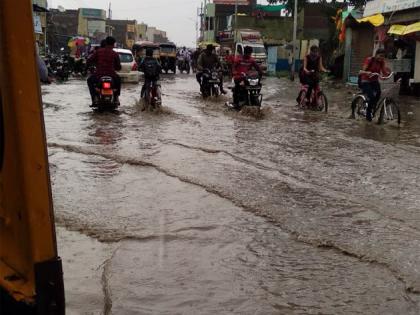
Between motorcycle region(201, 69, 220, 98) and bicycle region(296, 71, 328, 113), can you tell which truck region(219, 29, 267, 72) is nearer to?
motorcycle region(201, 69, 220, 98)

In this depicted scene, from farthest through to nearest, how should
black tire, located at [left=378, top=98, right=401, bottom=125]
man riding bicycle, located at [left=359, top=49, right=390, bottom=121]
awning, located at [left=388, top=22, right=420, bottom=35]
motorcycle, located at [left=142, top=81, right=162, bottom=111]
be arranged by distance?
awning, located at [left=388, top=22, right=420, bottom=35] < motorcycle, located at [left=142, top=81, right=162, bottom=111] < black tire, located at [left=378, top=98, right=401, bottom=125] < man riding bicycle, located at [left=359, top=49, right=390, bottom=121]

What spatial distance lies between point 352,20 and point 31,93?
23.0 m

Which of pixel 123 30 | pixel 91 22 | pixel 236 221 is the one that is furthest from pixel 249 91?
pixel 123 30

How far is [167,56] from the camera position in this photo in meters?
37.0

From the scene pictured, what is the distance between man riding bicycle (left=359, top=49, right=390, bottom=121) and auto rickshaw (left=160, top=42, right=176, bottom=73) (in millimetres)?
26128

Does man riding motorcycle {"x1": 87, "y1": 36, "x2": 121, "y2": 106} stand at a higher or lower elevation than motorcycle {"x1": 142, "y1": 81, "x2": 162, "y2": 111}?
higher

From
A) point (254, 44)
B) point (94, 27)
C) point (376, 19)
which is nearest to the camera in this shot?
point (376, 19)

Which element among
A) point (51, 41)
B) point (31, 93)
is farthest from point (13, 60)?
point (51, 41)

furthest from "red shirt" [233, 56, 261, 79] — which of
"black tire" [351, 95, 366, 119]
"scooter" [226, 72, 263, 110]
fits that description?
"black tire" [351, 95, 366, 119]

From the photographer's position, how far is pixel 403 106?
1612 centimetres

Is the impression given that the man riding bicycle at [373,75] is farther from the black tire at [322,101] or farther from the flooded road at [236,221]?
the black tire at [322,101]

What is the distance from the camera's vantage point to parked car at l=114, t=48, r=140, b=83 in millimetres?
23094

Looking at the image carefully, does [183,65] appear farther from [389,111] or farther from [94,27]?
[94,27]

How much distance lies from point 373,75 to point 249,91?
119 inches
